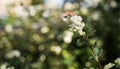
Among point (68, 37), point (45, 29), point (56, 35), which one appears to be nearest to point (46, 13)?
point (45, 29)

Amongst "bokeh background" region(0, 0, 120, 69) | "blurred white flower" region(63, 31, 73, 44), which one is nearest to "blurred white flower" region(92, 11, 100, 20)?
"bokeh background" region(0, 0, 120, 69)

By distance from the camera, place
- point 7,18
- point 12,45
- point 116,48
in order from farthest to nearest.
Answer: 1. point 7,18
2. point 12,45
3. point 116,48

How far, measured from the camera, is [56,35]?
17.5 feet

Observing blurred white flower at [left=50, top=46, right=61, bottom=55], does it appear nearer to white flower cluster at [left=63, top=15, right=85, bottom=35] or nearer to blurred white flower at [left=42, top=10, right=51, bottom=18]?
blurred white flower at [left=42, top=10, right=51, bottom=18]

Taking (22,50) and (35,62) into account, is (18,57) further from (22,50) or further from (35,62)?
(22,50)

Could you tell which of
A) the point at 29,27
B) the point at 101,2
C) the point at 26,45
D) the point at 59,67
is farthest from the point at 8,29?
the point at 59,67

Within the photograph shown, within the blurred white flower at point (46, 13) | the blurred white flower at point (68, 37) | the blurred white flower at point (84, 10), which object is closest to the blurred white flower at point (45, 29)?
the blurred white flower at point (46, 13)

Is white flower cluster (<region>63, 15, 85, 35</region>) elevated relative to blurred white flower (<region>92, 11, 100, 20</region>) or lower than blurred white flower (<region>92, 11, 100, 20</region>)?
lower

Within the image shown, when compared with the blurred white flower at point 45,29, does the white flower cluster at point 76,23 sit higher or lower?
lower

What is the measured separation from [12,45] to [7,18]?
1.45 metres

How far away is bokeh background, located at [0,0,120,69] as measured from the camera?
4727 mm

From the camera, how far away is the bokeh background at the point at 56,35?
473 centimetres

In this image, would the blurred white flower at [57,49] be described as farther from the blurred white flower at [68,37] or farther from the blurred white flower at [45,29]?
the blurred white flower at [45,29]

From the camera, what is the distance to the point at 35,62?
4840mm
